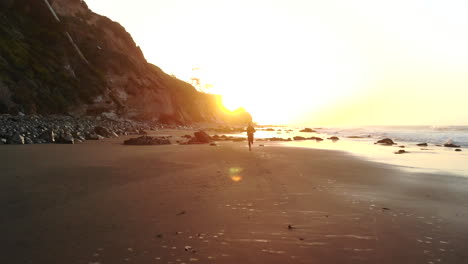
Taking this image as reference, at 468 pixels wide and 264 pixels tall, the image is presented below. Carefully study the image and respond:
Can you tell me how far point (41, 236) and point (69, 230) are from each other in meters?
0.33

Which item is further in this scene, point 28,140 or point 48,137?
point 48,137

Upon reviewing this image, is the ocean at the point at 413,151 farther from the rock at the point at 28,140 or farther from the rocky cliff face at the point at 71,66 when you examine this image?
the rocky cliff face at the point at 71,66

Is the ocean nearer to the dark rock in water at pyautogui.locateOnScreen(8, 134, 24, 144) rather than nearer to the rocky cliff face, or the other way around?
the dark rock in water at pyautogui.locateOnScreen(8, 134, 24, 144)

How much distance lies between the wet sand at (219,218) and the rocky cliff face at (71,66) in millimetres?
24013

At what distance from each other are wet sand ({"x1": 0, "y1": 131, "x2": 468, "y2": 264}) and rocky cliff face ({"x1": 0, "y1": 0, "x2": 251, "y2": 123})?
2401 centimetres

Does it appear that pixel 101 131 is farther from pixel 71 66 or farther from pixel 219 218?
pixel 71 66

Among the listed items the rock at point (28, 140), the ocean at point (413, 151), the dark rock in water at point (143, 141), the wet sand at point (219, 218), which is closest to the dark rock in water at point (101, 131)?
the dark rock in water at point (143, 141)

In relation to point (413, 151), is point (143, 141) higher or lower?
higher

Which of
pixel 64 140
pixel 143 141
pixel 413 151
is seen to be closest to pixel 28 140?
pixel 64 140

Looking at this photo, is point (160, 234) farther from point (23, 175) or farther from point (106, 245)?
point (23, 175)

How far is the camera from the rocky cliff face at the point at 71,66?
2873 centimetres

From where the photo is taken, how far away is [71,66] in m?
38.0

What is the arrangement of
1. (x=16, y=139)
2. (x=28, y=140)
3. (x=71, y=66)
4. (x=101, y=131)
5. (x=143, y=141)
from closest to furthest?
(x=16, y=139) < (x=28, y=140) < (x=143, y=141) < (x=101, y=131) < (x=71, y=66)

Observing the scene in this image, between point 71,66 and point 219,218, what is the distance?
4090 cm
